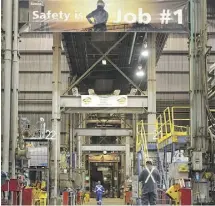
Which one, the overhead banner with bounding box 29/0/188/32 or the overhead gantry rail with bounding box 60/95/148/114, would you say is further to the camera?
the overhead gantry rail with bounding box 60/95/148/114

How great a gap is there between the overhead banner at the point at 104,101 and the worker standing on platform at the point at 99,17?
4.60 metres

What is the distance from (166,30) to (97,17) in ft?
10.5

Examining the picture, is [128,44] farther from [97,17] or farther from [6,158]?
[6,158]

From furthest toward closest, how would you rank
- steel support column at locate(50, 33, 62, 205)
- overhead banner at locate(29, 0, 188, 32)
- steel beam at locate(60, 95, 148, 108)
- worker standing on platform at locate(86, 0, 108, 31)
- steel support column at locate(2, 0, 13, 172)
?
steel beam at locate(60, 95, 148, 108)
steel support column at locate(50, 33, 62, 205)
worker standing on platform at locate(86, 0, 108, 31)
overhead banner at locate(29, 0, 188, 32)
steel support column at locate(2, 0, 13, 172)

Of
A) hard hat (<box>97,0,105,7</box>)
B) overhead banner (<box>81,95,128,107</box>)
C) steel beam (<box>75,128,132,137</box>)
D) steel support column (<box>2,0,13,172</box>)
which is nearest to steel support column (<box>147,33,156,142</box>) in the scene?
overhead banner (<box>81,95,128,107</box>)

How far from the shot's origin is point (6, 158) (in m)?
17.7

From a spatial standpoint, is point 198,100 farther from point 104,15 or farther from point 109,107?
point 109,107

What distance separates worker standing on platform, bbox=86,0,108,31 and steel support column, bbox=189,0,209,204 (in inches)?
242

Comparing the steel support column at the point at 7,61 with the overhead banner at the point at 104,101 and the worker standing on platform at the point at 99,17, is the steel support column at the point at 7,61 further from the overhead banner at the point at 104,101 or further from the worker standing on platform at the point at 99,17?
the overhead banner at the point at 104,101

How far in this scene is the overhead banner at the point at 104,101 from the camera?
2619 cm

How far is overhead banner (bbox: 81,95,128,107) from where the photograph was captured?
26.2 meters

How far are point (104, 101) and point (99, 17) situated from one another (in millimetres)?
5263

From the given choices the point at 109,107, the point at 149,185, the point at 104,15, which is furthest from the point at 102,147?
the point at 149,185

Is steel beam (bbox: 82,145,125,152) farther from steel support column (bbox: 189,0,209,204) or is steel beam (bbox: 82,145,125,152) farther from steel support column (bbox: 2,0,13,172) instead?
steel support column (bbox: 189,0,209,204)
